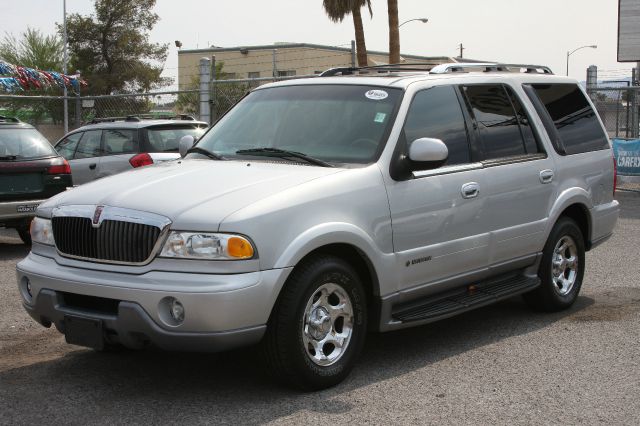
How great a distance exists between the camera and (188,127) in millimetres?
13180

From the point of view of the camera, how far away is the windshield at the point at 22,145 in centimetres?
1072

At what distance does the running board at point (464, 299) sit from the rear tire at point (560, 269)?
201mm

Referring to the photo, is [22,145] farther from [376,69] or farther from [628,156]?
[628,156]

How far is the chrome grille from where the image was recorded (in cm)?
501

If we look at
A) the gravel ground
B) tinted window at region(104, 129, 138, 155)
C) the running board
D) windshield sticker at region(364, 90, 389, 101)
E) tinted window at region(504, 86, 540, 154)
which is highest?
windshield sticker at region(364, 90, 389, 101)

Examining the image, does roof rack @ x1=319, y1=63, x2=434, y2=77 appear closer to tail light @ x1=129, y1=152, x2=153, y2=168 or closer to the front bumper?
the front bumper

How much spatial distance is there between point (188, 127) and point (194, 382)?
8.02 meters

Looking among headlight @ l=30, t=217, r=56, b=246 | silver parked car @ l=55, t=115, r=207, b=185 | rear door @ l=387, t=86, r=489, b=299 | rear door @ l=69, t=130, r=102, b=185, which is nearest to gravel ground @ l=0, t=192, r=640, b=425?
rear door @ l=387, t=86, r=489, b=299

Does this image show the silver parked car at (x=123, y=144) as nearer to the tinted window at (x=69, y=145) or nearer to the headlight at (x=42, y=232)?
the tinted window at (x=69, y=145)

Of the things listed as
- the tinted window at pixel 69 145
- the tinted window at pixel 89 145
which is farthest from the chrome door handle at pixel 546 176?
the tinted window at pixel 69 145

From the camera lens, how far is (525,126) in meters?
7.16

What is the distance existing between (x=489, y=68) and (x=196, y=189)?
312 centimetres

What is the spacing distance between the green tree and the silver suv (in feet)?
161

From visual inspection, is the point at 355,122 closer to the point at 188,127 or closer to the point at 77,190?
the point at 77,190
